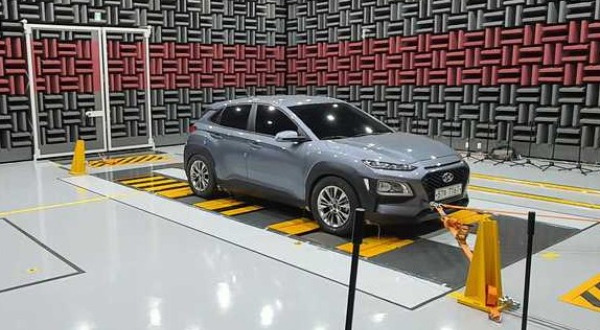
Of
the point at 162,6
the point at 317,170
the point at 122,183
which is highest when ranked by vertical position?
the point at 162,6

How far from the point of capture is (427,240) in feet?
16.9

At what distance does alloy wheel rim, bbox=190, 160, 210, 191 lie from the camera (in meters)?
6.84

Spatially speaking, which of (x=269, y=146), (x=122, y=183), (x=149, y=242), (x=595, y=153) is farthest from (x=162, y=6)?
(x=595, y=153)

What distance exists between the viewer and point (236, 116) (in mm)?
6555

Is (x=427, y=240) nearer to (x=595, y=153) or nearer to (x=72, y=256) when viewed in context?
(x=72, y=256)

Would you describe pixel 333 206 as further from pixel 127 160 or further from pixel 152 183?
pixel 127 160

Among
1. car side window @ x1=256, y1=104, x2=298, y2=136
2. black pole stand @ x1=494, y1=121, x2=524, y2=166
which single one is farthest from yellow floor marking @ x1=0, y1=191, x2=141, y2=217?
black pole stand @ x1=494, y1=121, x2=524, y2=166

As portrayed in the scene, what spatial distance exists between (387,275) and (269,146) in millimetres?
2165

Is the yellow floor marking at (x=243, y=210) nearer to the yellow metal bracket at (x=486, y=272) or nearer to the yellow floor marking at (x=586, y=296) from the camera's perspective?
the yellow metal bracket at (x=486, y=272)

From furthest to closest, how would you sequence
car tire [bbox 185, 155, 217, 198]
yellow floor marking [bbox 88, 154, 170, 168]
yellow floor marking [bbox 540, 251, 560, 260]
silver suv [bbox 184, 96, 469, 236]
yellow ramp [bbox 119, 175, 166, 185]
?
yellow floor marking [bbox 88, 154, 170, 168] → yellow ramp [bbox 119, 175, 166, 185] → car tire [bbox 185, 155, 217, 198] → silver suv [bbox 184, 96, 469, 236] → yellow floor marking [bbox 540, 251, 560, 260]

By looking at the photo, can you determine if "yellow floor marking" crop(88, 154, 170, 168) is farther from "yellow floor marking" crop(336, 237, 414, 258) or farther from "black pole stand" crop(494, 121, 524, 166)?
"black pole stand" crop(494, 121, 524, 166)

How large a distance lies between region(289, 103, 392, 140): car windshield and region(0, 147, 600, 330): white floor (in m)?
1.24

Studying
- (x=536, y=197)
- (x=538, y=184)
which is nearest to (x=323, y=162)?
(x=536, y=197)

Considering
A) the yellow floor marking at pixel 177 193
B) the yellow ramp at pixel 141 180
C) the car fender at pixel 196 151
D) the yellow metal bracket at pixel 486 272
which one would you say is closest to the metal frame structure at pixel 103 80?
the yellow ramp at pixel 141 180
